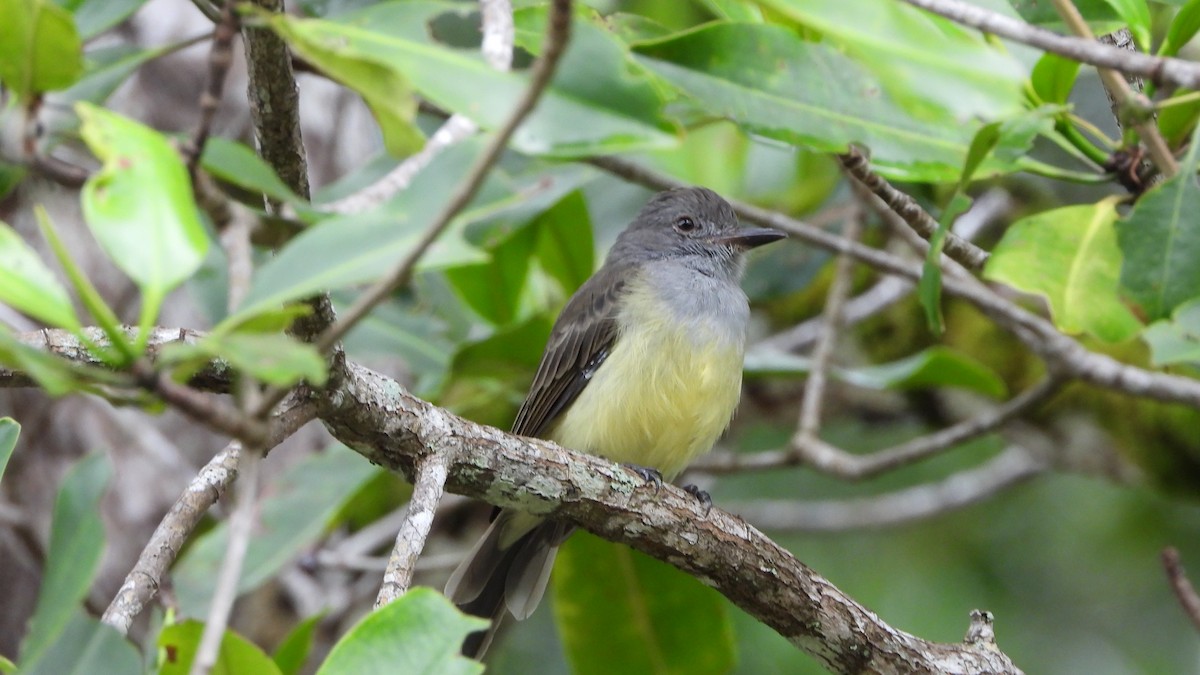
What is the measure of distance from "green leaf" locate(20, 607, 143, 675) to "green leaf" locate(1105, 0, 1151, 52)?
2400mm

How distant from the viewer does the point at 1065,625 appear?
734 centimetres

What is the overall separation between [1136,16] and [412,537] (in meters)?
1.93

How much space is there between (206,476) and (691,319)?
7.07 ft

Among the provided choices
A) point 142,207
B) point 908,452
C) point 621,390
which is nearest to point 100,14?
point 142,207

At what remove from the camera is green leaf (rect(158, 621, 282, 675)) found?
97.2 inches

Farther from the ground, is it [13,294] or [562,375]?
[562,375]

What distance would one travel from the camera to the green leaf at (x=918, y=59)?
2090 millimetres

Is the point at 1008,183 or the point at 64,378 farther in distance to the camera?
the point at 1008,183

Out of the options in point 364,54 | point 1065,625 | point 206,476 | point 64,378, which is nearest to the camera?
point 64,378

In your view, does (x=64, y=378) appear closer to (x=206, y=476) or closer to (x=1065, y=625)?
(x=206, y=476)

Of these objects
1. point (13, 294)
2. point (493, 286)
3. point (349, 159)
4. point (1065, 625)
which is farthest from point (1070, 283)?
point (1065, 625)

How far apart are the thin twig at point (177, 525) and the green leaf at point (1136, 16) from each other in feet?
6.48

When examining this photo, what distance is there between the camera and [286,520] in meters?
4.44

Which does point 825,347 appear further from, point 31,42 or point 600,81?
point 31,42
